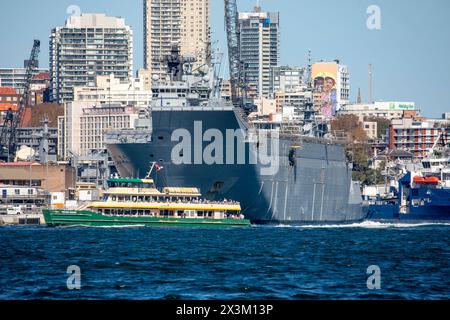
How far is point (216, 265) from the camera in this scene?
5403cm

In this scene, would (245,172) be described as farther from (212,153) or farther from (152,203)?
(152,203)

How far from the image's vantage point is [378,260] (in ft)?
197

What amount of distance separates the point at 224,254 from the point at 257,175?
3967cm

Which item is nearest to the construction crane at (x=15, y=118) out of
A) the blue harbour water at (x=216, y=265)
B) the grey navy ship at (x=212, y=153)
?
the grey navy ship at (x=212, y=153)

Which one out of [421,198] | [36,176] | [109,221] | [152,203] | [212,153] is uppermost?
[212,153]

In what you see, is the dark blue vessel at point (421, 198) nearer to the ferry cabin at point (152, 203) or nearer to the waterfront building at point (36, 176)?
the waterfront building at point (36, 176)

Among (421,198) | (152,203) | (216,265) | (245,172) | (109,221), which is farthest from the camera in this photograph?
(421,198)

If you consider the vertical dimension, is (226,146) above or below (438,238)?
above

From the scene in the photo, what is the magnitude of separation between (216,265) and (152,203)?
40.7m

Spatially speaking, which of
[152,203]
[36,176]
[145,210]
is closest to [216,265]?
[152,203]

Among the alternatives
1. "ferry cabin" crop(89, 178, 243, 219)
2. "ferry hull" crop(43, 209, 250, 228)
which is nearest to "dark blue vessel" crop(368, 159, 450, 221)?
"ferry cabin" crop(89, 178, 243, 219)

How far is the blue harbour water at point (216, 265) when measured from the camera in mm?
41500
